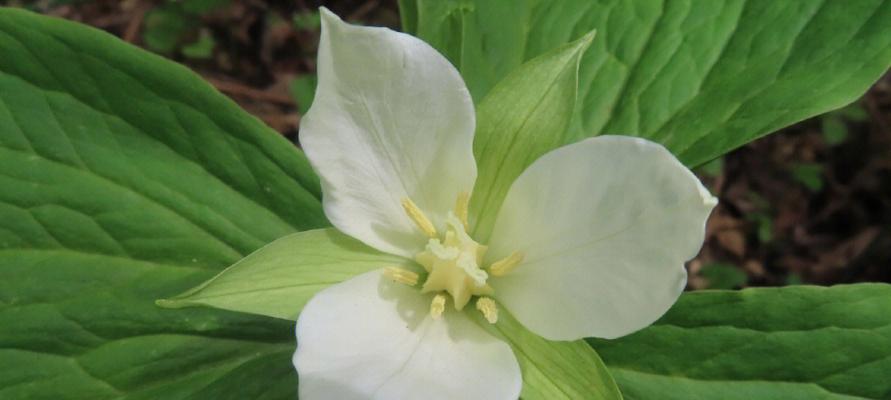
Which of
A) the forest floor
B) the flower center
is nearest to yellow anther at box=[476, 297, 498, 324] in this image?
the flower center

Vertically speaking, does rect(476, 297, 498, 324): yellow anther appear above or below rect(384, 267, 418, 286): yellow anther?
below

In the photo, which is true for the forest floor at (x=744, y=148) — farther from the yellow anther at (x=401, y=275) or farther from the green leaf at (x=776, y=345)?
the yellow anther at (x=401, y=275)

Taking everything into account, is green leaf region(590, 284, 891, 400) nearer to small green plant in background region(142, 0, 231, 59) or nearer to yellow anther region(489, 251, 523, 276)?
yellow anther region(489, 251, 523, 276)

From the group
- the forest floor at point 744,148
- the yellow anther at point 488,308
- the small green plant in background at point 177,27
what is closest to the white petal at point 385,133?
the yellow anther at point 488,308

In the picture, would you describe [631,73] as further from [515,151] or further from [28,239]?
[28,239]

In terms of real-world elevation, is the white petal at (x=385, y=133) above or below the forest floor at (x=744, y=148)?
above

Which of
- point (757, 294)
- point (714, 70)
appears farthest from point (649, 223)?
point (714, 70)
